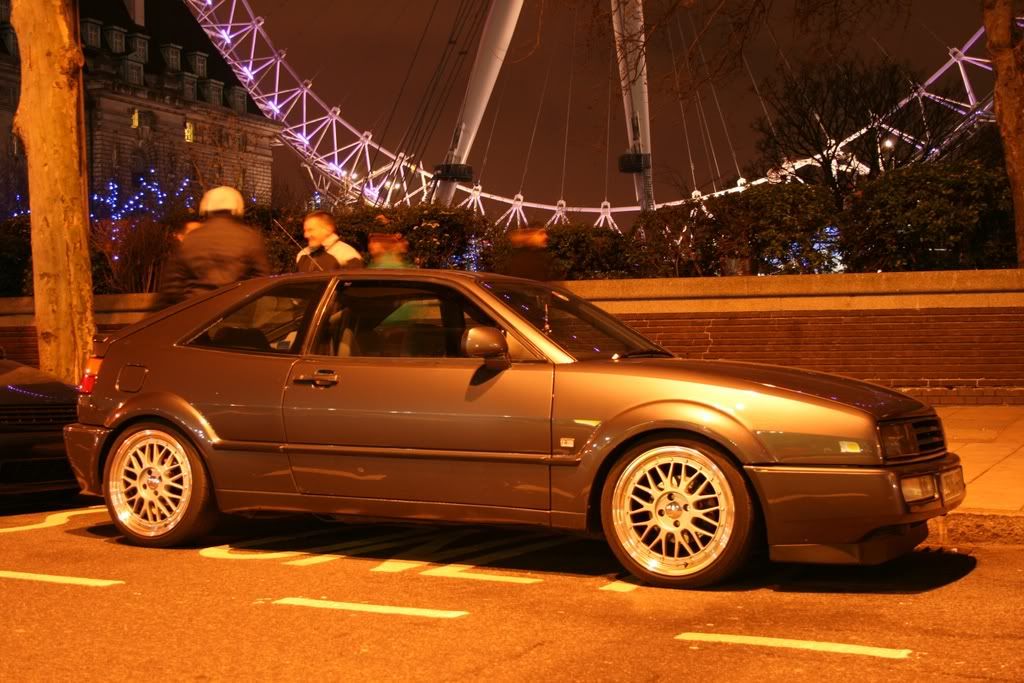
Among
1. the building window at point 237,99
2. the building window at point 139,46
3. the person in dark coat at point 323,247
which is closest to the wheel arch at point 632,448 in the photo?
the person in dark coat at point 323,247

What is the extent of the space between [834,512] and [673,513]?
711 mm

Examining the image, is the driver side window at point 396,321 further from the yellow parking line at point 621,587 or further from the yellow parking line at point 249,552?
the yellow parking line at point 621,587

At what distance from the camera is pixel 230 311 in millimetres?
7852

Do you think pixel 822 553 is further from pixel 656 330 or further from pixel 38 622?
pixel 656 330

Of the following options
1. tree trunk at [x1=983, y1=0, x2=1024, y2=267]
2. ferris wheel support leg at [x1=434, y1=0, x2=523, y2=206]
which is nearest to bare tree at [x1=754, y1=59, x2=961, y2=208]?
ferris wheel support leg at [x1=434, y1=0, x2=523, y2=206]

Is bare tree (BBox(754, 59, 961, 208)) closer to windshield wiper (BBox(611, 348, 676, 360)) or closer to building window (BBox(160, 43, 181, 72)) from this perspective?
windshield wiper (BBox(611, 348, 676, 360))

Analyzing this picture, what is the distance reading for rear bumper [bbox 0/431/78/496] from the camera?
9.20m

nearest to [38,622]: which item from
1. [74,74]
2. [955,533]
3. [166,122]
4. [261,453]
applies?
[261,453]

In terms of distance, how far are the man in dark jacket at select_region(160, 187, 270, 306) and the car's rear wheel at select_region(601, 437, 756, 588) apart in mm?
3732

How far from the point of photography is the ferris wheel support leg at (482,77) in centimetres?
3316

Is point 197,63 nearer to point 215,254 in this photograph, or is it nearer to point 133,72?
point 133,72

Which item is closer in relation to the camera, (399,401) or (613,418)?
(613,418)

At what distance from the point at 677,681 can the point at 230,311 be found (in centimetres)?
388

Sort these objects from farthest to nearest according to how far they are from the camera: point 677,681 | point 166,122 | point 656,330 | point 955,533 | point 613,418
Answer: point 166,122, point 656,330, point 955,533, point 613,418, point 677,681
